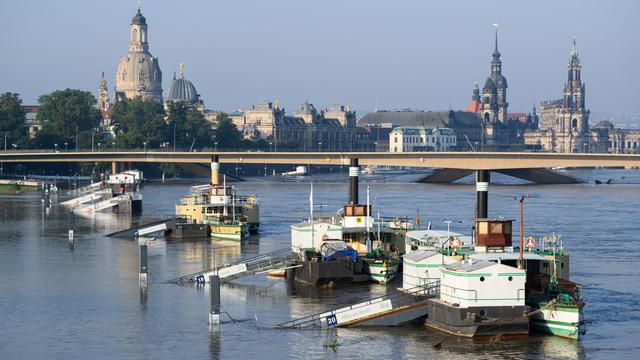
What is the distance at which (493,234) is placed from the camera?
4781cm

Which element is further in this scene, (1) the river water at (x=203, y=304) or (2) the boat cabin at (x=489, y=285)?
(1) the river water at (x=203, y=304)

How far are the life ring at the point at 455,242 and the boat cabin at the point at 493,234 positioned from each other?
320cm

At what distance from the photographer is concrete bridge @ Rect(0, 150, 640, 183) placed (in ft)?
478

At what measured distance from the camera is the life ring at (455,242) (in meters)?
51.2

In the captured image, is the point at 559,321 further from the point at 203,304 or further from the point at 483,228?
the point at 203,304

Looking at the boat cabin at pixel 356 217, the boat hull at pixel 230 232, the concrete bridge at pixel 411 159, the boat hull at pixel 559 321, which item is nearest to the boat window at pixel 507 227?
the boat hull at pixel 559 321

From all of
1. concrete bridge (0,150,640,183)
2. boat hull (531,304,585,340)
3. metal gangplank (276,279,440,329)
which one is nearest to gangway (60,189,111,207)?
concrete bridge (0,150,640,183)

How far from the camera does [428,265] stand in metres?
A: 51.2

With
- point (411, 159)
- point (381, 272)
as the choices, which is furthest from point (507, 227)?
point (411, 159)

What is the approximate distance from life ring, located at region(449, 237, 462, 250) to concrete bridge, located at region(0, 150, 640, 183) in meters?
91.7

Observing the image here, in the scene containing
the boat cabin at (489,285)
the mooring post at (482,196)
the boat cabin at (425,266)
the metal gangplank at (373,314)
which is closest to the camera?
the boat cabin at (489,285)

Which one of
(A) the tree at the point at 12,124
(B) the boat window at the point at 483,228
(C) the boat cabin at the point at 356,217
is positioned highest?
(A) the tree at the point at 12,124

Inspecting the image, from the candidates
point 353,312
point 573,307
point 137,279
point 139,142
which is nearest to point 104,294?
point 137,279

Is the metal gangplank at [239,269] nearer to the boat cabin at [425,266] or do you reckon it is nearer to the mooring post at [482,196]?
the boat cabin at [425,266]
